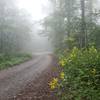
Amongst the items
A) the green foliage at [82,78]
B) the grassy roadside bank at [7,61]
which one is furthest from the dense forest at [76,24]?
the green foliage at [82,78]

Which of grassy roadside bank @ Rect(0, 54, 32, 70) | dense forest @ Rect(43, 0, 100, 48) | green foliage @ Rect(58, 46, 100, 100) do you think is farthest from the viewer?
grassy roadside bank @ Rect(0, 54, 32, 70)

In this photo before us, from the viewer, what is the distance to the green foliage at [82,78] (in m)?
5.81

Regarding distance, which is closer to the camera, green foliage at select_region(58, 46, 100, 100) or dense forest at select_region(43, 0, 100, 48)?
green foliage at select_region(58, 46, 100, 100)

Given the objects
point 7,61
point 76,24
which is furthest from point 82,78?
point 7,61

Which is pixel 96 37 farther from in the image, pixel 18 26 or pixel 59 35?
Answer: pixel 18 26

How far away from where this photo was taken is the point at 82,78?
6.58 meters

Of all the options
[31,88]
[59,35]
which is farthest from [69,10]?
[31,88]

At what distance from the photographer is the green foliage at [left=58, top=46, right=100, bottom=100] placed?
229 inches

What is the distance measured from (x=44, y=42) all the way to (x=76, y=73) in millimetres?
66677

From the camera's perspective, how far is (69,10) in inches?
1090

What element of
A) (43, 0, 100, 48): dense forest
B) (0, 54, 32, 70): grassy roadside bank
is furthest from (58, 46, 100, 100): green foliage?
(0, 54, 32, 70): grassy roadside bank

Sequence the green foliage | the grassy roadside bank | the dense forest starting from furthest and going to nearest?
1. the grassy roadside bank
2. the dense forest
3. the green foliage

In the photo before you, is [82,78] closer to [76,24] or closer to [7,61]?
[76,24]

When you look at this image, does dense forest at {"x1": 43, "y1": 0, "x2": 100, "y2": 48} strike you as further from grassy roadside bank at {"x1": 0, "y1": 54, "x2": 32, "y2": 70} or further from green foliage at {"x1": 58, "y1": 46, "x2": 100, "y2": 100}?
green foliage at {"x1": 58, "y1": 46, "x2": 100, "y2": 100}
